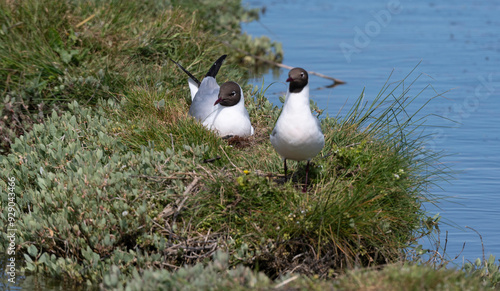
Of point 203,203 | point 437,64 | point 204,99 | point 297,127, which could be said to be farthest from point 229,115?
point 437,64

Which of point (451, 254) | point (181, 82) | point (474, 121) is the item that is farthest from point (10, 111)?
point (474, 121)

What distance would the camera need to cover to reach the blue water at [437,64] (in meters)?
7.70

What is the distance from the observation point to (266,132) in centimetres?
742

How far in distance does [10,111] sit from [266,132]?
2.93 meters

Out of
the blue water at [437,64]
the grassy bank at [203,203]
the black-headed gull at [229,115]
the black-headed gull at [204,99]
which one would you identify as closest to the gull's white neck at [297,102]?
the grassy bank at [203,203]

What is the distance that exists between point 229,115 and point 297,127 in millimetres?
1725

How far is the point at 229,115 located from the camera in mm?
7133

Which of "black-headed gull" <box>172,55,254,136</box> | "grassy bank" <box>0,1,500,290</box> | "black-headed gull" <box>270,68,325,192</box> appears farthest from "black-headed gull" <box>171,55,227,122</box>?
"black-headed gull" <box>270,68,325,192</box>

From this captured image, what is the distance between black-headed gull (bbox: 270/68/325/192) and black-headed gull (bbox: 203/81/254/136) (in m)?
1.46

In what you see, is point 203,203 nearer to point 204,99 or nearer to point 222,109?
point 222,109

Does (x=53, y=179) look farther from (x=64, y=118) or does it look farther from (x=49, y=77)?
(x=49, y=77)

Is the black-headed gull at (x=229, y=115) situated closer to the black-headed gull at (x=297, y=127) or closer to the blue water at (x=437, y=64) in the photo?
the black-headed gull at (x=297, y=127)

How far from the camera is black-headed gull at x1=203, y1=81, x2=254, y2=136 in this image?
7105mm

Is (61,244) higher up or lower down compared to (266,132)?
lower down
